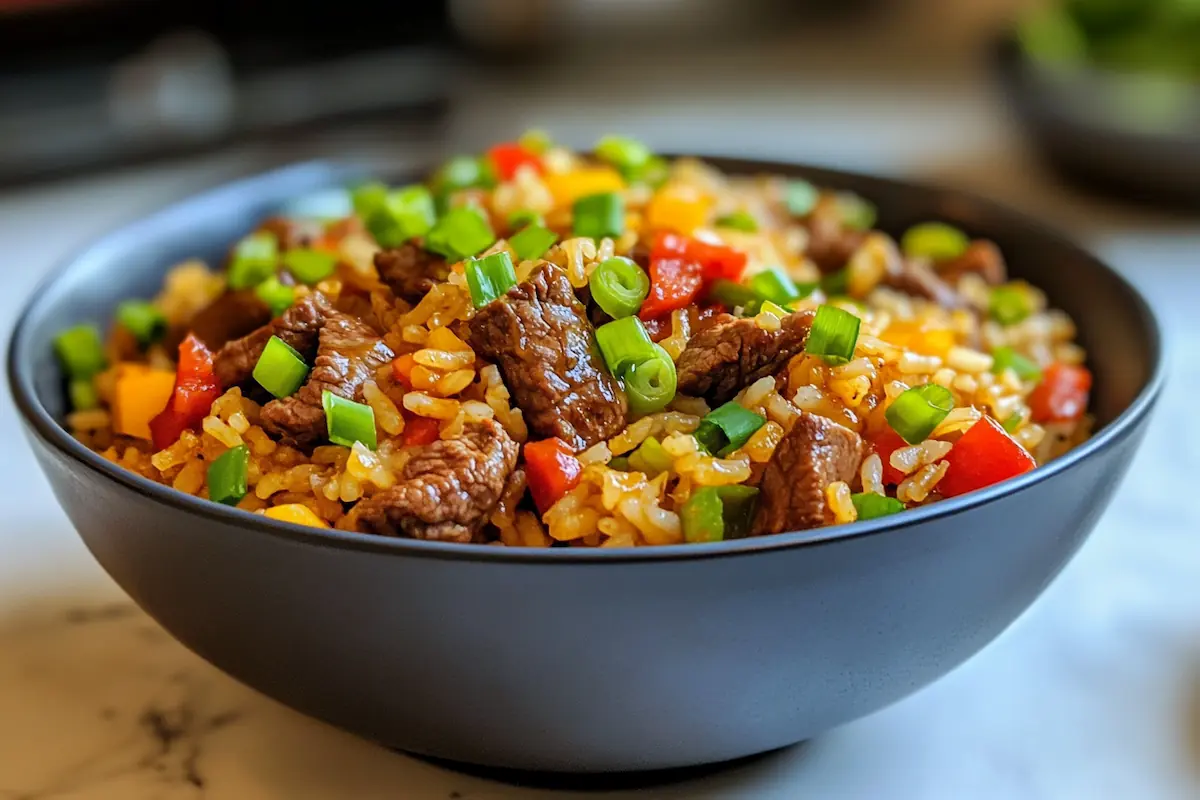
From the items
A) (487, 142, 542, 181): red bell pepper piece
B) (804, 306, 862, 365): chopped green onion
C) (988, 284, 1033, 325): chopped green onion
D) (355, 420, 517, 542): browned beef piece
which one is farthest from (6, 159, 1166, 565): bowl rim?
(487, 142, 542, 181): red bell pepper piece

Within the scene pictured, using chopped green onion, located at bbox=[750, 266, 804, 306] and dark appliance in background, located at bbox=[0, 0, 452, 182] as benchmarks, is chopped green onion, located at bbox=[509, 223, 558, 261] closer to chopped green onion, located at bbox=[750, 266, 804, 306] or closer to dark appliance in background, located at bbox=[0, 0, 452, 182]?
chopped green onion, located at bbox=[750, 266, 804, 306]

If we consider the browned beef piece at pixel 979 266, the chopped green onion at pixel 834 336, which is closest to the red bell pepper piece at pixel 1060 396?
the browned beef piece at pixel 979 266

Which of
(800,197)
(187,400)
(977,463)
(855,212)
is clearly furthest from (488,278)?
(855,212)

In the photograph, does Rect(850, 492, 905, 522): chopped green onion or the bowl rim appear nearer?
the bowl rim

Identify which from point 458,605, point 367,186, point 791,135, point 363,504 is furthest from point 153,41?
point 458,605

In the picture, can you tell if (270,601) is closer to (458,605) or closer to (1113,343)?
(458,605)

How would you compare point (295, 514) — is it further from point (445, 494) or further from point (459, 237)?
point (459, 237)

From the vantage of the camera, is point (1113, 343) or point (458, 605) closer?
point (458, 605)
